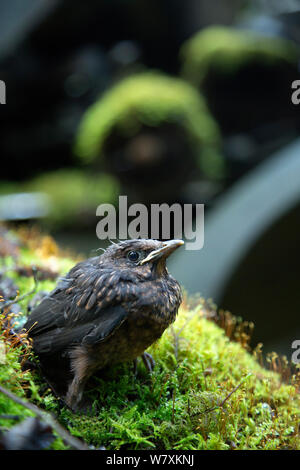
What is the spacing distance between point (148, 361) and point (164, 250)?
0.72 meters

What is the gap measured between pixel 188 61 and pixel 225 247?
5.07 metres

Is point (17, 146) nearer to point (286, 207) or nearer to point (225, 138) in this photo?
point (225, 138)

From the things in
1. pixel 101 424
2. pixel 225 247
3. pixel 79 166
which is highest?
pixel 79 166

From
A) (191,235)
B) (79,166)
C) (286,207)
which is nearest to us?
(286,207)

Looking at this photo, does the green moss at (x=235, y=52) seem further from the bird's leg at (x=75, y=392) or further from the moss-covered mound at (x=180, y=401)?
the bird's leg at (x=75, y=392)

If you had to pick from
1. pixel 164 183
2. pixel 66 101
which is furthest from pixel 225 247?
pixel 66 101

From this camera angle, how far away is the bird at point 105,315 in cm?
206

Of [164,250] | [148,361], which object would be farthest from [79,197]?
[164,250]

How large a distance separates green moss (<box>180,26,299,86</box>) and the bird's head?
769 cm

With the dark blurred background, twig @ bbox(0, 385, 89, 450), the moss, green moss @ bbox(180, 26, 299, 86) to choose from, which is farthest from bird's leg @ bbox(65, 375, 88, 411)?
green moss @ bbox(180, 26, 299, 86)

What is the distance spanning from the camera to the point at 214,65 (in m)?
9.02
